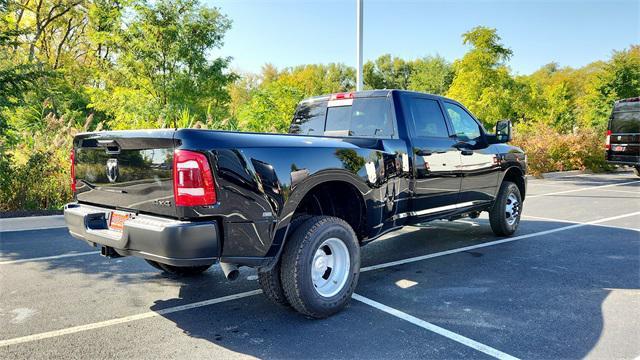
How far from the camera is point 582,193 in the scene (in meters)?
11.6

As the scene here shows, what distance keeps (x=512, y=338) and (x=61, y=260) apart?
16.5 feet

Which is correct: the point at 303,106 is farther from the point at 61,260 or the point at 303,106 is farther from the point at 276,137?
the point at 61,260

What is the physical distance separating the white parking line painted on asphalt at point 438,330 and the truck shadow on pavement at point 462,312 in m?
0.06

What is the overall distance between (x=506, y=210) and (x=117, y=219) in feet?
17.3

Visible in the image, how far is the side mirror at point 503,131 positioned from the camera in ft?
19.1

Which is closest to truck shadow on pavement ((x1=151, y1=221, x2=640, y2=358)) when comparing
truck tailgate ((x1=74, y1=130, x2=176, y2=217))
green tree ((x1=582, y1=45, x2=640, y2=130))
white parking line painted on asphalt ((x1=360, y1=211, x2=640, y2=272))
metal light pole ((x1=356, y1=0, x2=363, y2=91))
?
white parking line painted on asphalt ((x1=360, y1=211, x2=640, y2=272))

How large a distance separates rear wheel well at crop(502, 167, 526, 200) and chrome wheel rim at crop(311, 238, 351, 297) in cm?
382

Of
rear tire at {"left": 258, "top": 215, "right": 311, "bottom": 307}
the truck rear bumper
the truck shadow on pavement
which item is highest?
the truck rear bumper

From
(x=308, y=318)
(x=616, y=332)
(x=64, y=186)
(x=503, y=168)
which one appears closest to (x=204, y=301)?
(x=308, y=318)

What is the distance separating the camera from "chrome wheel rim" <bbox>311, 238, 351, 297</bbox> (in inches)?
144

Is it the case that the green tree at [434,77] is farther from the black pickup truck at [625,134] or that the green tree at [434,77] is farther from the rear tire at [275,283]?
the rear tire at [275,283]

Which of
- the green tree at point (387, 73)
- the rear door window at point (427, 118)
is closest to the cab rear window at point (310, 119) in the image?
the rear door window at point (427, 118)

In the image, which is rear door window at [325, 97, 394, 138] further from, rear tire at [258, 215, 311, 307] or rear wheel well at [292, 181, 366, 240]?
rear tire at [258, 215, 311, 307]

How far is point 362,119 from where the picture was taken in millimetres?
4914
